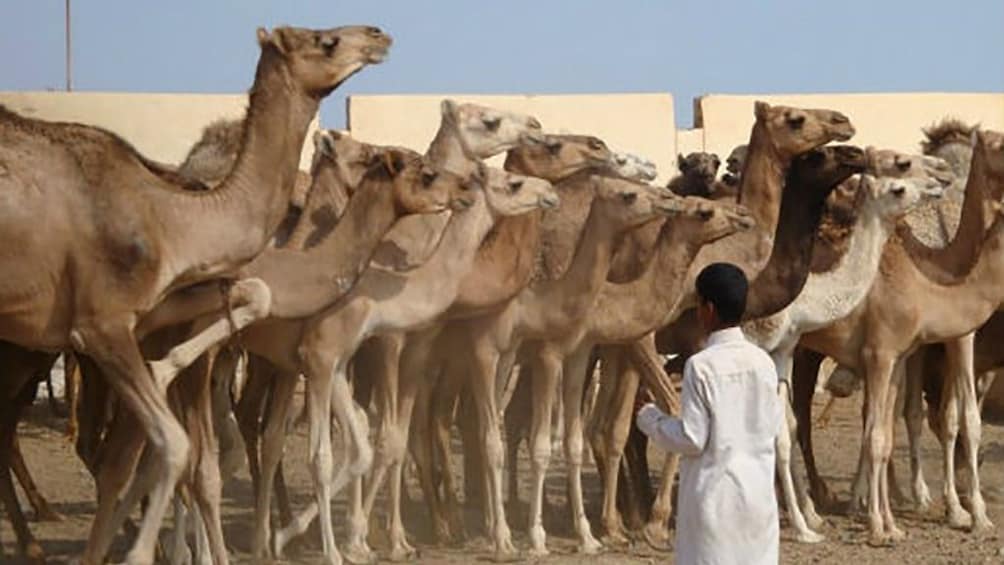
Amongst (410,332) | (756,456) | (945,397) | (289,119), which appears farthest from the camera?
(945,397)

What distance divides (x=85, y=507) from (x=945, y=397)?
5.70 m

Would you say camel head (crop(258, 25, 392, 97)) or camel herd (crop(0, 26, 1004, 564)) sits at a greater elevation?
camel head (crop(258, 25, 392, 97))

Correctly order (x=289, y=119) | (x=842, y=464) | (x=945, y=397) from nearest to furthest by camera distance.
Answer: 1. (x=289, y=119)
2. (x=945, y=397)
3. (x=842, y=464)

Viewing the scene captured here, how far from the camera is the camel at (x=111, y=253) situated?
10.4 metres

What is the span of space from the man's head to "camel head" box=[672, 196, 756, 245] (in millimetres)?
6010

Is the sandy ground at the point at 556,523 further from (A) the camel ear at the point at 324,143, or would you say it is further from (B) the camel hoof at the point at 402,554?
(A) the camel ear at the point at 324,143

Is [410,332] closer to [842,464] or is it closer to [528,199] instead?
[528,199]

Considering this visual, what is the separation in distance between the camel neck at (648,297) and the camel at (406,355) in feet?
1.80

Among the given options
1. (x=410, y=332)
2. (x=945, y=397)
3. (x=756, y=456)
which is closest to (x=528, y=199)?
(x=410, y=332)

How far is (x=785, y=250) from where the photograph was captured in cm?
1411

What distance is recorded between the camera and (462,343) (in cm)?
1400

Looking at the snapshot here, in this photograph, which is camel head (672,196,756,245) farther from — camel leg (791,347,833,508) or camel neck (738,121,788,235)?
camel leg (791,347,833,508)

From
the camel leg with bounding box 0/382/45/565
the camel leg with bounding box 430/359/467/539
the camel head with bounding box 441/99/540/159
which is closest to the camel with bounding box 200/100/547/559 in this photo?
the camel head with bounding box 441/99/540/159

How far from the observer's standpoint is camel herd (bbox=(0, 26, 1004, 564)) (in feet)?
34.8
